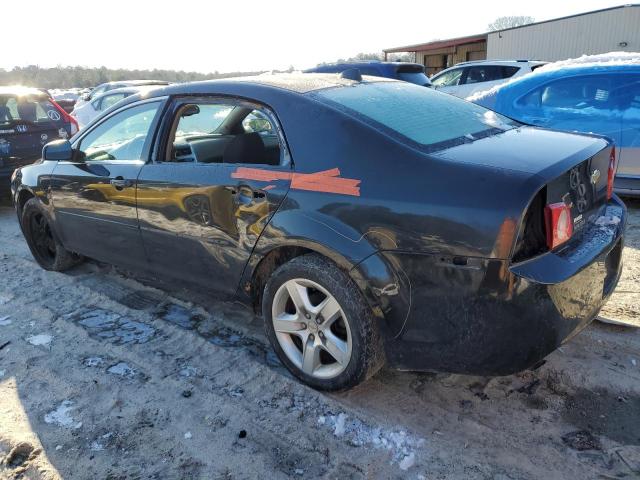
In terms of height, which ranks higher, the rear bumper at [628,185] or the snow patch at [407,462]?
the rear bumper at [628,185]

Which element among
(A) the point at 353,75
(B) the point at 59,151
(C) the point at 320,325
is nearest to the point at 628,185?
(A) the point at 353,75

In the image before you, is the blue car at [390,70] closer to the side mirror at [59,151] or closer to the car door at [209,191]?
the side mirror at [59,151]

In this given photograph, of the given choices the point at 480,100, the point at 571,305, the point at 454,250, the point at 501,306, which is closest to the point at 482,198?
the point at 454,250

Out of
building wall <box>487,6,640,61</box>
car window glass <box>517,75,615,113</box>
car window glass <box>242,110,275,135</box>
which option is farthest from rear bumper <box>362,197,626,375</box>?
building wall <box>487,6,640,61</box>

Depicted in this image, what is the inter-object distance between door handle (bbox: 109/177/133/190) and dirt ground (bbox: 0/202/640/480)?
3.21 ft

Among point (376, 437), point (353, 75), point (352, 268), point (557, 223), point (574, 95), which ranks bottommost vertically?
point (376, 437)

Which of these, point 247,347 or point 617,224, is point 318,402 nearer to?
point 247,347

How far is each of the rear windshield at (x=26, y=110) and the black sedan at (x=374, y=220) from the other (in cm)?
471

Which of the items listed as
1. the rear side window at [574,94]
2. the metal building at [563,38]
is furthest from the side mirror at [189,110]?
the metal building at [563,38]

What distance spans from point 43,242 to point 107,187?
166cm

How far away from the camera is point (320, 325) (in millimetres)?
2789

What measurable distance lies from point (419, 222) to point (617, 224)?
1.19 meters

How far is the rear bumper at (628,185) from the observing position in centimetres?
569

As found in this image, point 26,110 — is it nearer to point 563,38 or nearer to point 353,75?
point 353,75
